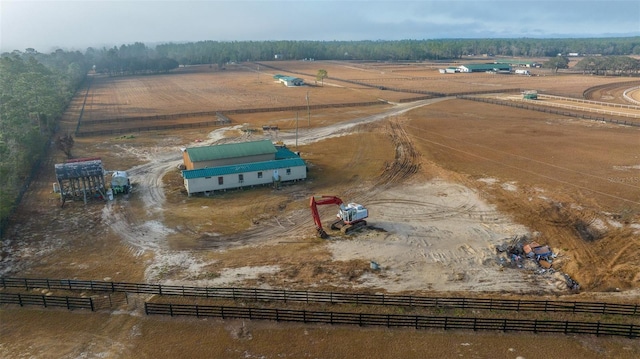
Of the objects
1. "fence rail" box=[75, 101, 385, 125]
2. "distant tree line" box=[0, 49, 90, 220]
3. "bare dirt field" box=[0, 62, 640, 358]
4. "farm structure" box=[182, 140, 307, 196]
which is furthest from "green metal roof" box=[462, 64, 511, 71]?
"farm structure" box=[182, 140, 307, 196]

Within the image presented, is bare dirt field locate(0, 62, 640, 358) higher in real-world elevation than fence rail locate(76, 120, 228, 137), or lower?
lower

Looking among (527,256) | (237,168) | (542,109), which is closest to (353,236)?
(527,256)

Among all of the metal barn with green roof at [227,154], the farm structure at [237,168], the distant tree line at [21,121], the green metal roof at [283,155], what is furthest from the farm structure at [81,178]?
the green metal roof at [283,155]

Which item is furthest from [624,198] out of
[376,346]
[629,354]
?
[376,346]

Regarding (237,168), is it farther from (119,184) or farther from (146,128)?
(146,128)

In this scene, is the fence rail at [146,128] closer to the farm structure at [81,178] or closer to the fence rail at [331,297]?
the farm structure at [81,178]

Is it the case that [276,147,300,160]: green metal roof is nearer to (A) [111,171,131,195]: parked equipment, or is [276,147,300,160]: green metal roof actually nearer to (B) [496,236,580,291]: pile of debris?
(A) [111,171,131,195]: parked equipment

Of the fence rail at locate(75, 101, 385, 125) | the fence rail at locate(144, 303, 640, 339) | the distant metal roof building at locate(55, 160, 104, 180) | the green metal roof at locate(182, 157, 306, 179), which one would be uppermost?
the fence rail at locate(75, 101, 385, 125)

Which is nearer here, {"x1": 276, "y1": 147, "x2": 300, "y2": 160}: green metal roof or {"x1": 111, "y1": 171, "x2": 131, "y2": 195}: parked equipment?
{"x1": 111, "y1": 171, "x2": 131, "y2": 195}: parked equipment
